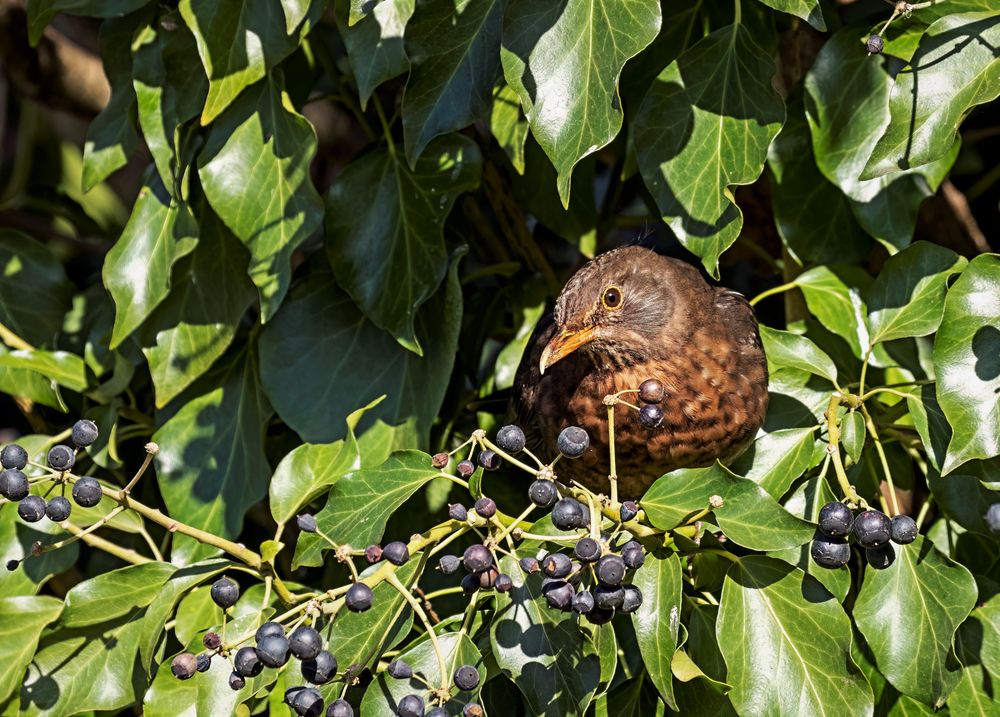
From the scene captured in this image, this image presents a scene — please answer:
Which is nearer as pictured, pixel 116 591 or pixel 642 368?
pixel 116 591

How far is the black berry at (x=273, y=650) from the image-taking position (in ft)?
5.18

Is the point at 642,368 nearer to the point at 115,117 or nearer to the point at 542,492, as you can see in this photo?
the point at 542,492

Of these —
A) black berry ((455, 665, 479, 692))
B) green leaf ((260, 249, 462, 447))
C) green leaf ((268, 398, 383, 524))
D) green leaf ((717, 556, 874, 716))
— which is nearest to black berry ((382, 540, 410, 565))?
black berry ((455, 665, 479, 692))

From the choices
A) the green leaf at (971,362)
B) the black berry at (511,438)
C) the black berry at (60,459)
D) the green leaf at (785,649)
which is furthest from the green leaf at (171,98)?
the green leaf at (971,362)

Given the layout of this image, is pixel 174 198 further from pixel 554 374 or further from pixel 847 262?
pixel 847 262

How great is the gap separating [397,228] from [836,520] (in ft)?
3.62

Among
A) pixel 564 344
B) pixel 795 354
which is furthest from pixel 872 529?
pixel 564 344

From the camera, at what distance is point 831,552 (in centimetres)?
170

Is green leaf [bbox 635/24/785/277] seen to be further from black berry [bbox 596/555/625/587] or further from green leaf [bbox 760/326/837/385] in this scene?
black berry [bbox 596/555/625/587]

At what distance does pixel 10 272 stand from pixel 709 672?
189 cm

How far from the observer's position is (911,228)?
227 centimetres

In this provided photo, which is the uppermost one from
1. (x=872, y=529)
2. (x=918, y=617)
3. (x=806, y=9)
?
(x=806, y=9)

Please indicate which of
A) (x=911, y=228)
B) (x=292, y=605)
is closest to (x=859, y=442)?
(x=911, y=228)

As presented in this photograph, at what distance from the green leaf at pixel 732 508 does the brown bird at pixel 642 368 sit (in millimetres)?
539
